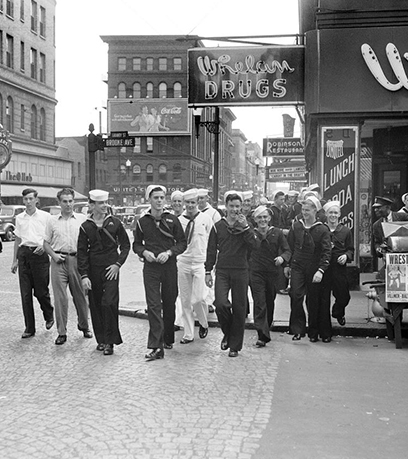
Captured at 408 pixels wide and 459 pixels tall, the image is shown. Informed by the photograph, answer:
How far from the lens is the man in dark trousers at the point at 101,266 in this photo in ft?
25.6

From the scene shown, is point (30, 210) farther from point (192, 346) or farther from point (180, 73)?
point (180, 73)

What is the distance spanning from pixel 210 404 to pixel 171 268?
8.18ft

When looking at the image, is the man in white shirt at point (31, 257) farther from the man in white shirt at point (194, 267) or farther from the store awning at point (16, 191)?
the store awning at point (16, 191)

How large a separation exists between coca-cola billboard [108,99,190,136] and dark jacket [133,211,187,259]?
46.9 metres

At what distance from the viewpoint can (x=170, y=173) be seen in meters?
86.9

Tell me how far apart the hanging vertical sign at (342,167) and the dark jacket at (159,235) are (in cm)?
550

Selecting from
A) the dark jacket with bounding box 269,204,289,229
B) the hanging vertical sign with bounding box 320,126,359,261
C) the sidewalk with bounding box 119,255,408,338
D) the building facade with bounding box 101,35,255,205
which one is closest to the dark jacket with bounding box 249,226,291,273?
the sidewalk with bounding box 119,255,408,338

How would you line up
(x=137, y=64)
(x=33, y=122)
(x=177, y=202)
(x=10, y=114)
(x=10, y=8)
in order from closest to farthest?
(x=177, y=202)
(x=10, y=8)
(x=10, y=114)
(x=33, y=122)
(x=137, y=64)

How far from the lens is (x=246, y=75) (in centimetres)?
1353

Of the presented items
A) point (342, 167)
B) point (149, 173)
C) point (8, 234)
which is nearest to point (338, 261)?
point (342, 167)

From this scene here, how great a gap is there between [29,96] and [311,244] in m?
41.4

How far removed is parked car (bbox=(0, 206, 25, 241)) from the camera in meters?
32.0

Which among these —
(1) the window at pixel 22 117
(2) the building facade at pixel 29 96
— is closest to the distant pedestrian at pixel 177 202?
(2) the building facade at pixel 29 96

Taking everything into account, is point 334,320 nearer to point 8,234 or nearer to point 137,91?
point 8,234
